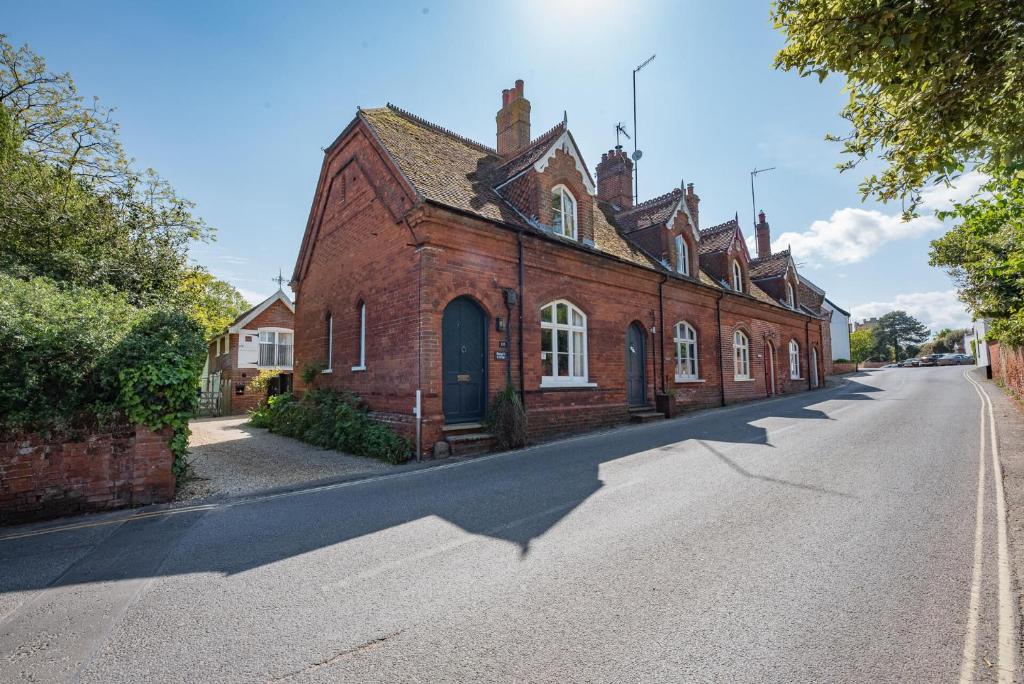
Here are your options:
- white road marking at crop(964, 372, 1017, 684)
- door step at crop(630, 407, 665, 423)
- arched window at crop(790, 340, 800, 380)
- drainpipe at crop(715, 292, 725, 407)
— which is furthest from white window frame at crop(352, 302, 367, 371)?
arched window at crop(790, 340, 800, 380)

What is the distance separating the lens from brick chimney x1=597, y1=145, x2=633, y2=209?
21.4m

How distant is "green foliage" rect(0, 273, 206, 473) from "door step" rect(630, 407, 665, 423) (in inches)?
440

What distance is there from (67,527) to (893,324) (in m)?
106

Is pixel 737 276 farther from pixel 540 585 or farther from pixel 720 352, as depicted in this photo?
pixel 540 585

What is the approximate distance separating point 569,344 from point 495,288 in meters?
2.98

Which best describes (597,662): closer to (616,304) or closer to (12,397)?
(12,397)

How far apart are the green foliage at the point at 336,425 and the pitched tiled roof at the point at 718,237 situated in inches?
694

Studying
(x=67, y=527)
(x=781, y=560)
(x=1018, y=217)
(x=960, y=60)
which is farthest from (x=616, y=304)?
(x=67, y=527)

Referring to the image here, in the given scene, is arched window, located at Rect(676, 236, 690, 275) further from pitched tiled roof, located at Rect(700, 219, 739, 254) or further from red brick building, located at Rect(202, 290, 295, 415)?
red brick building, located at Rect(202, 290, 295, 415)

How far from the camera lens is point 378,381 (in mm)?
11156

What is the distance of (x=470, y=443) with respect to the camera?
9.83 meters

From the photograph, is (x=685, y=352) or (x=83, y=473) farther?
(x=685, y=352)

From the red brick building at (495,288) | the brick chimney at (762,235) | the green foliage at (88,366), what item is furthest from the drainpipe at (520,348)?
the brick chimney at (762,235)

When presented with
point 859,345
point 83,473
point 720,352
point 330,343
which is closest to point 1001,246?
point 720,352
